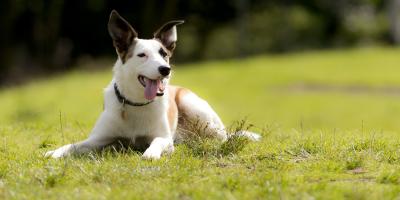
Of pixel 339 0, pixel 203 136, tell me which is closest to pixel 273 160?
pixel 203 136

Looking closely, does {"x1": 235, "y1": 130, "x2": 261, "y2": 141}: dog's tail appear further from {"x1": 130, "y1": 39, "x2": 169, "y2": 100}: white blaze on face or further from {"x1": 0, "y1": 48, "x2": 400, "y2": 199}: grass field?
{"x1": 130, "y1": 39, "x2": 169, "y2": 100}: white blaze on face

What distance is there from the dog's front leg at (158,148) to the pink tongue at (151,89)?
0.45 meters

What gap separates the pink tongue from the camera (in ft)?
25.6

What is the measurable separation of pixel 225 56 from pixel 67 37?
820cm

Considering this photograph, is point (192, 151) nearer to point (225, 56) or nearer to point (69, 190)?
point (69, 190)

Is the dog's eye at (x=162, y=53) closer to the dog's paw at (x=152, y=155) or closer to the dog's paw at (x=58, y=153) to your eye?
the dog's paw at (x=152, y=155)

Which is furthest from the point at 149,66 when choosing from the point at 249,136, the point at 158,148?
the point at 249,136

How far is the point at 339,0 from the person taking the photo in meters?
45.6

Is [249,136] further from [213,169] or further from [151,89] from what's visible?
[213,169]

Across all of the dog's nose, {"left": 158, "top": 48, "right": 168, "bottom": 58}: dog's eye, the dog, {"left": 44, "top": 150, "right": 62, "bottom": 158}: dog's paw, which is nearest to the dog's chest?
the dog

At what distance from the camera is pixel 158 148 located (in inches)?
299

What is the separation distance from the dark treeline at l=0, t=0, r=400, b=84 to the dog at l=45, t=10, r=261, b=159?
2776 centimetres

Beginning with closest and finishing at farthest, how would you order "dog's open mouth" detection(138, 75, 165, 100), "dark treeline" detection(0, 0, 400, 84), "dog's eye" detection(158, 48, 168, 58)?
"dog's open mouth" detection(138, 75, 165, 100) < "dog's eye" detection(158, 48, 168, 58) < "dark treeline" detection(0, 0, 400, 84)

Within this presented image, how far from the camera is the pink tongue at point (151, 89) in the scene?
308 inches
